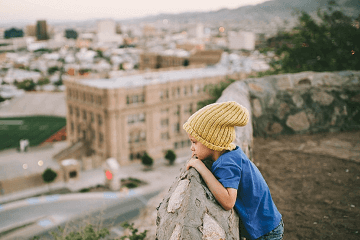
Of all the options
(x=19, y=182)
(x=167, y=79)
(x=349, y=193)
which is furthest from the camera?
(x=167, y=79)

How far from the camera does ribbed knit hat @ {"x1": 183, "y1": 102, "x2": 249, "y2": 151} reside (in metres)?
2.46

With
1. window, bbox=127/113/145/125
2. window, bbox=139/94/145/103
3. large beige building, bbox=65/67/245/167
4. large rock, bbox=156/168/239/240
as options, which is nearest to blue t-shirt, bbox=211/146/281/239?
large rock, bbox=156/168/239/240

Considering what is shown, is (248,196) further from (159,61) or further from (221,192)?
(159,61)

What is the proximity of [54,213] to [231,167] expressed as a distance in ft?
73.8

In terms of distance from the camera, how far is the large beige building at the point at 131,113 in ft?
119

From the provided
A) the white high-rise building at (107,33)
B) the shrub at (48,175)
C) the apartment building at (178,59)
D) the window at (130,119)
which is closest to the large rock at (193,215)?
the shrub at (48,175)

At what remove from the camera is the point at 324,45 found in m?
9.77

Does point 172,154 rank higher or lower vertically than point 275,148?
lower

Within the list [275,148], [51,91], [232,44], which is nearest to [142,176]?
[275,148]

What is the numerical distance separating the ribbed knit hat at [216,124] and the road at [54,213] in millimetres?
16743

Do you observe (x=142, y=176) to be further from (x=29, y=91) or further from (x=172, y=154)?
(x=29, y=91)

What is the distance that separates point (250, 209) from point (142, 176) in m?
30.9

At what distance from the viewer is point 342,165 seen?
520 cm

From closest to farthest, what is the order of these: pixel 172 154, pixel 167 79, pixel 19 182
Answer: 1. pixel 19 182
2. pixel 172 154
3. pixel 167 79
